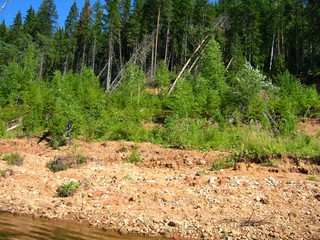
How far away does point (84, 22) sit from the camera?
59.2 m

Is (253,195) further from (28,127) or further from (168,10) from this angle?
(168,10)

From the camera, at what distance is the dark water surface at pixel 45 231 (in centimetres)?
692

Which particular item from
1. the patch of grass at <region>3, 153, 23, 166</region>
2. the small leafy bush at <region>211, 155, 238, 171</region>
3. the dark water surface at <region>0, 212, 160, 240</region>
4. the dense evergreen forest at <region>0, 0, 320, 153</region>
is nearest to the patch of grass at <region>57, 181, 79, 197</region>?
the dark water surface at <region>0, 212, 160, 240</region>

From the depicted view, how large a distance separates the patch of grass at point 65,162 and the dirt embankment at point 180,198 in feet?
1.04

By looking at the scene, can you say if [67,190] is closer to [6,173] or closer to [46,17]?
[6,173]

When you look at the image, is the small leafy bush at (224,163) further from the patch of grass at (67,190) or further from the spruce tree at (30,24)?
the spruce tree at (30,24)

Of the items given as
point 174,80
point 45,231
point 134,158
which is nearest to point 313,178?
point 134,158

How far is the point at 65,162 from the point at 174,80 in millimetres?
27556

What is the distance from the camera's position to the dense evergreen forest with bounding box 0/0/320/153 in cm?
1931

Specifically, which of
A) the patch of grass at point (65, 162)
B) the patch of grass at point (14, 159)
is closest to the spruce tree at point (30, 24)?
the patch of grass at point (14, 159)

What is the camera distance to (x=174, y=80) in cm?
4050

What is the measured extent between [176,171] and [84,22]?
50898 mm

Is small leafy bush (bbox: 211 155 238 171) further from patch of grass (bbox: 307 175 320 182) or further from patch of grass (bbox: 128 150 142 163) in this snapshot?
patch of grass (bbox: 128 150 142 163)

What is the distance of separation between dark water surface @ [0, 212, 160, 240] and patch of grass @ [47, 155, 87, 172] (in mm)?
4955
